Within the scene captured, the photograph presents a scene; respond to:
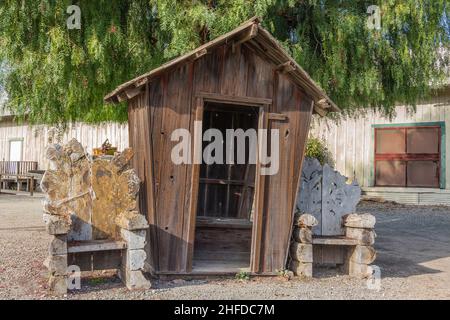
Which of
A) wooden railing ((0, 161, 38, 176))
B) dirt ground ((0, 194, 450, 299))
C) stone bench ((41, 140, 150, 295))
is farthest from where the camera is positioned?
wooden railing ((0, 161, 38, 176))

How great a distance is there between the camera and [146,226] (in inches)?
224

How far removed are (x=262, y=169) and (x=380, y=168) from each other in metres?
11.2

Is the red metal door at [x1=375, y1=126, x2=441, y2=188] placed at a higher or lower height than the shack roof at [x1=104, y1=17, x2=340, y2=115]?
lower

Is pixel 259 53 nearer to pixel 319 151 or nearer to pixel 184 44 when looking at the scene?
pixel 184 44

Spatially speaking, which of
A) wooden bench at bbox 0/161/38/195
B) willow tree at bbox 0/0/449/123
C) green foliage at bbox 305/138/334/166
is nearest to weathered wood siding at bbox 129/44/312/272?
willow tree at bbox 0/0/449/123

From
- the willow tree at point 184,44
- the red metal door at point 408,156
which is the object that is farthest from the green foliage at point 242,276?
the red metal door at point 408,156

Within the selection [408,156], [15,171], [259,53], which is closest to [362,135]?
[408,156]

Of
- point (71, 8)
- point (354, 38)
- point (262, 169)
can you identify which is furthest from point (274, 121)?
point (71, 8)

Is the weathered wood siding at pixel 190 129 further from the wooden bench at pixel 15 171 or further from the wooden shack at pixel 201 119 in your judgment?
the wooden bench at pixel 15 171

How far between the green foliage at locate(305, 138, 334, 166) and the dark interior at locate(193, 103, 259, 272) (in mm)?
8454

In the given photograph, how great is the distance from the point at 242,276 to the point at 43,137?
60.8ft

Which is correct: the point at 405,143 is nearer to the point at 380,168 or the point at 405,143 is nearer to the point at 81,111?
the point at 380,168

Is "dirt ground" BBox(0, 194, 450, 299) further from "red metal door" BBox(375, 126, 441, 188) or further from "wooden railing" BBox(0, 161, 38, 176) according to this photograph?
"wooden railing" BBox(0, 161, 38, 176)

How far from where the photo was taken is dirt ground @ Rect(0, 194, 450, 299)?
5684 mm
